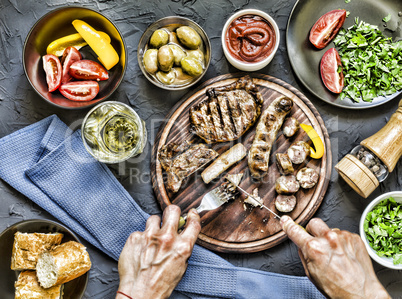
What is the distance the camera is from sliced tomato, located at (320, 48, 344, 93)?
9.63 feet

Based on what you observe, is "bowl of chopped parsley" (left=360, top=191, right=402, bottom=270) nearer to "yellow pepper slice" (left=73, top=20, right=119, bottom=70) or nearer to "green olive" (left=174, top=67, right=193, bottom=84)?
"green olive" (left=174, top=67, right=193, bottom=84)

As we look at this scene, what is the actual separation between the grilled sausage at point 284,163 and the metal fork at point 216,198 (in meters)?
0.43

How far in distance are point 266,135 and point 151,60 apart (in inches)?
45.1

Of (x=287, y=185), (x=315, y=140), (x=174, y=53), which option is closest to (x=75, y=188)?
(x=174, y=53)

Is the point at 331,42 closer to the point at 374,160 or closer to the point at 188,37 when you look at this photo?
the point at 374,160

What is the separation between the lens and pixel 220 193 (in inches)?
113

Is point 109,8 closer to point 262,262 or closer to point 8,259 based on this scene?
point 8,259

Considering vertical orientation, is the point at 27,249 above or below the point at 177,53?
below

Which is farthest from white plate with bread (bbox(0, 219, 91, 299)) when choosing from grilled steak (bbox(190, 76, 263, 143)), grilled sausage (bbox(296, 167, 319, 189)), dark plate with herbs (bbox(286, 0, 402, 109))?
dark plate with herbs (bbox(286, 0, 402, 109))

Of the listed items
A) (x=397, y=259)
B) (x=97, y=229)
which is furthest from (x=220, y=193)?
(x=397, y=259)

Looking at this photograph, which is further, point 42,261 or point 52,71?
point 52,71

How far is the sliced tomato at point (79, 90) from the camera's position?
2.85m

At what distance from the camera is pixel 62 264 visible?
2539 millimetres

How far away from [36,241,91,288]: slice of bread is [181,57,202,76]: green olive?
64.9 inches
